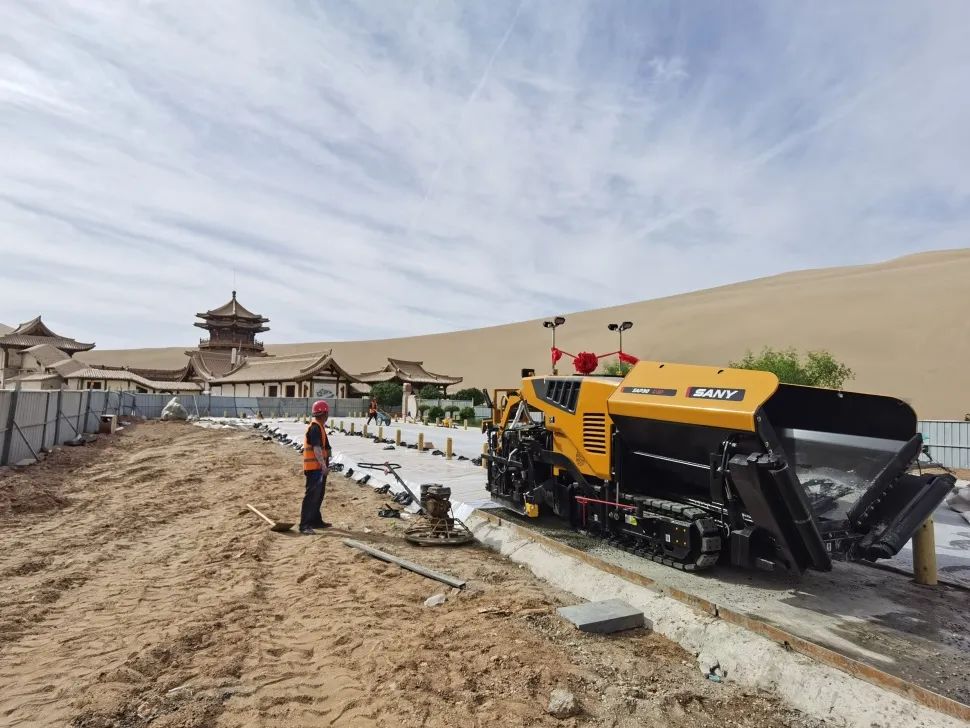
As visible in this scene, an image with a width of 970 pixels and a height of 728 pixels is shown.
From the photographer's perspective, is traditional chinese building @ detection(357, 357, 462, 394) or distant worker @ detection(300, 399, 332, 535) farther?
traditional chinese building @ detection(357, 357, 462, 394)

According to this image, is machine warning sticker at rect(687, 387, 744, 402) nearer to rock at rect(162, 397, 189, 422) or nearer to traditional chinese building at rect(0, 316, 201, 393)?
rock at rect(162, 397, 189, 422)

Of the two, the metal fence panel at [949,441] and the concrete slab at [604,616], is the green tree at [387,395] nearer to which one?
the metal fence panel at [949,441]

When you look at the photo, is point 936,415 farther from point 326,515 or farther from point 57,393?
point 57,393

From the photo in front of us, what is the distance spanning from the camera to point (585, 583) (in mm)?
5883

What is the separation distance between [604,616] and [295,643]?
2.57 m

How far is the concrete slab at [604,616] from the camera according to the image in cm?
475

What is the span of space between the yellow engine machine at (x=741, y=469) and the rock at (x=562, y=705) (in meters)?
2.31

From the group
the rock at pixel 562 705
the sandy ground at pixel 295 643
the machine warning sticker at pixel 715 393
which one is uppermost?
the machine warning sticker at pixel 715 393

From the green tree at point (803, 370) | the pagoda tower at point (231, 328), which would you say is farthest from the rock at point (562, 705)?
the pagoda tower at point (231, 328)

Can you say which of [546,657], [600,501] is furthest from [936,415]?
[546,657]

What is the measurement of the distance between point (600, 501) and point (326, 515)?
16.5 ft

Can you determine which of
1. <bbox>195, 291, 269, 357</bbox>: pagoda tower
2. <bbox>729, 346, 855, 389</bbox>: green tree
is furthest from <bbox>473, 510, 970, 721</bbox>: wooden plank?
<bbox>195, 291, 269, 357</bbox>: pagoda tower

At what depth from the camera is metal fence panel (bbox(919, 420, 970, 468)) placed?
16531 mm

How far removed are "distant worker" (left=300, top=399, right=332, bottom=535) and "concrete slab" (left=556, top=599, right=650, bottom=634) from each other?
14.4 ft
